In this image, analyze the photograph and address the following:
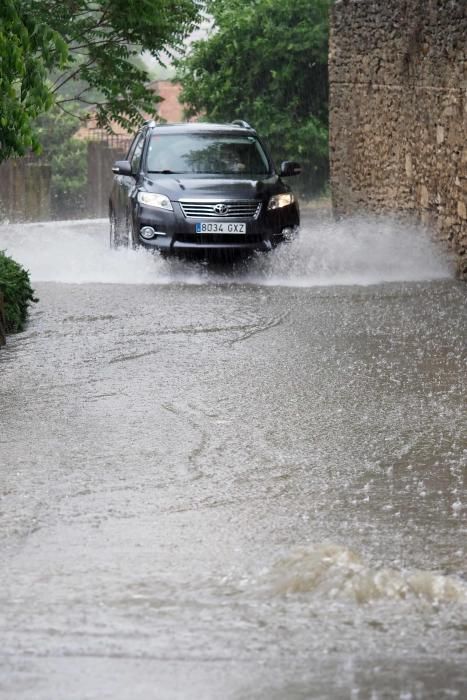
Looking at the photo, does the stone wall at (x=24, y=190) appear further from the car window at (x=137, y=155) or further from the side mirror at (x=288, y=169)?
the side mirror at (x=288, y=169)

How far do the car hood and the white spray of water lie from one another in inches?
26.6

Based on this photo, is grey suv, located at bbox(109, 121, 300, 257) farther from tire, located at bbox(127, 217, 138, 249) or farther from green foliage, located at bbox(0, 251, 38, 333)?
green foliage, located at bbox(0, 251, 38, 333)

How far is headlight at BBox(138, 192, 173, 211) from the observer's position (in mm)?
16516

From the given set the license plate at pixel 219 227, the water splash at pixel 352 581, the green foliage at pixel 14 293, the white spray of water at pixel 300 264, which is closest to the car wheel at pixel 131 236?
the white spray of water at pixel 300 264

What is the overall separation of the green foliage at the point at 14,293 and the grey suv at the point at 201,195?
11.7ft

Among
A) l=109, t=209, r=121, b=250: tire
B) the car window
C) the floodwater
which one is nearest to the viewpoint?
the floodwater

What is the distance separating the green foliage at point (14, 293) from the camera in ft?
39.3

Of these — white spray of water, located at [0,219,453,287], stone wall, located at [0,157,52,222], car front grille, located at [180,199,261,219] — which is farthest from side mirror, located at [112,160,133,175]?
stone wall, located at [0,157,52,222]

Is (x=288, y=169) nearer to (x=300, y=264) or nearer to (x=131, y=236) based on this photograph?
(x=300, y=264)

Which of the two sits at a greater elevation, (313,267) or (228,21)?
(228,21)

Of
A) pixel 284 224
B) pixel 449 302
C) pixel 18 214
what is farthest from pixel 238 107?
pixel 449 302

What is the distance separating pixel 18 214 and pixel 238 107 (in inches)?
406

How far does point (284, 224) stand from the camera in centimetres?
1697

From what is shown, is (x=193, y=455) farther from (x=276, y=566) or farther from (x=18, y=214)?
(x=18, y=214)
